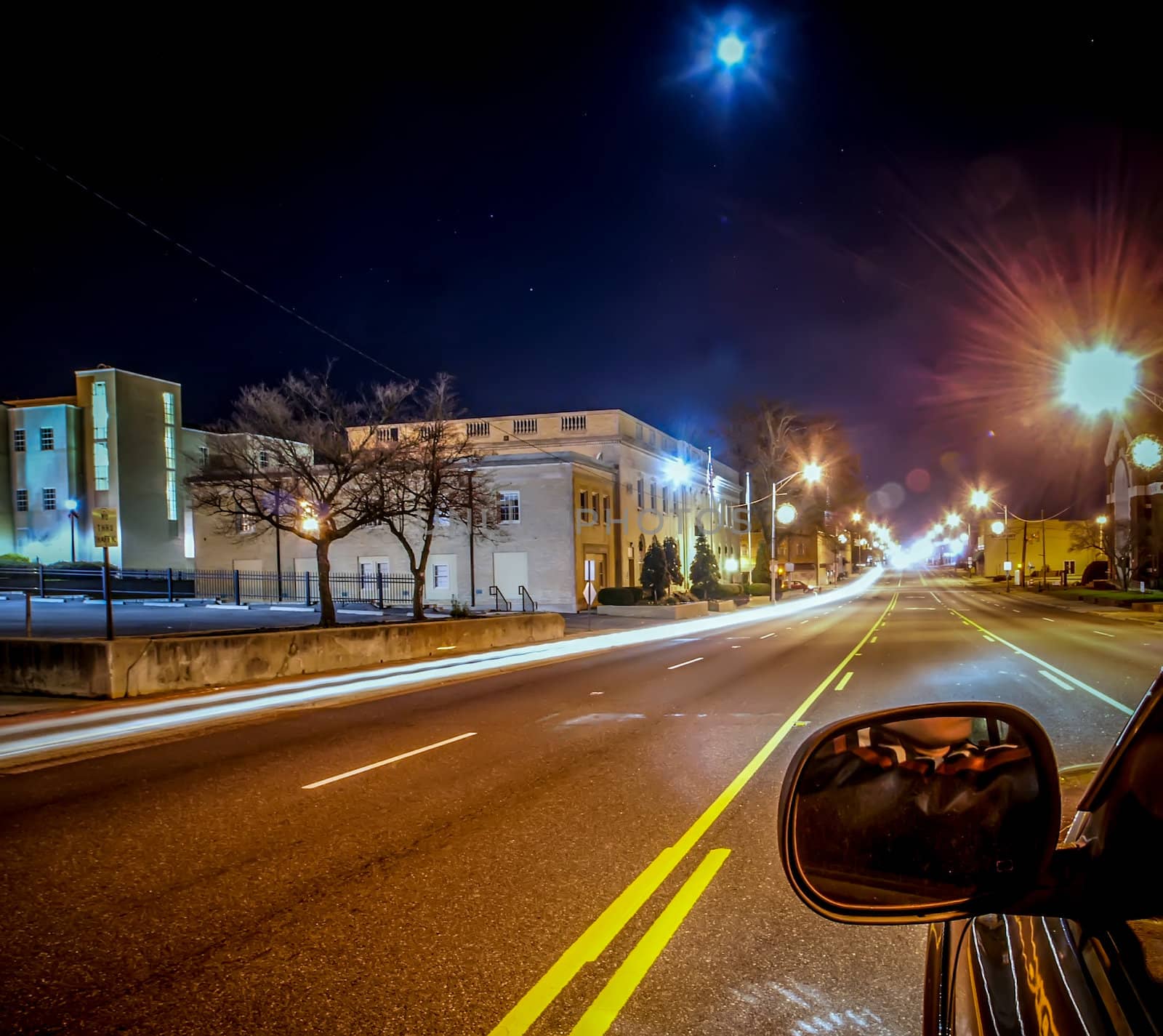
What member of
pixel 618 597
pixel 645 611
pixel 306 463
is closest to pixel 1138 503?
pixel 645 611

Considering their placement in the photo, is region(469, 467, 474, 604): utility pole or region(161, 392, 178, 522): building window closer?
region(469, 467, 474, 604): utility pole

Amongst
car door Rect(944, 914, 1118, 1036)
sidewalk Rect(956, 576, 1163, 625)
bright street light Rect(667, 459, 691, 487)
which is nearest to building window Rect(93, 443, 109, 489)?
bright street light Rect(667, 459, 691, 487)

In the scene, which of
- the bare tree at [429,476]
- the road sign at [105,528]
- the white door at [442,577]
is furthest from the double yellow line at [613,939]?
the white door at [442,577]

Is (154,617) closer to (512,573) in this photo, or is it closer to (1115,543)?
(512,573)

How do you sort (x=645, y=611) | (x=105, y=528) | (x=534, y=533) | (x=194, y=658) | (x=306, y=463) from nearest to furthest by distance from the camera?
1. (x=105, y=528)
2. (x=194, y=658)
3. (x=306, y=463)
4. (x=645, y=611)
5. (x=534, y=533)

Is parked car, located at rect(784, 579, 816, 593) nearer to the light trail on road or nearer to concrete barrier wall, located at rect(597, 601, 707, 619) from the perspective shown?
concrete barrier wall, located at rect(597, 601, 707, 619)

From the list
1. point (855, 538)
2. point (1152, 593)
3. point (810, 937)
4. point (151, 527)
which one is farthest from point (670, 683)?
point (855, 538)

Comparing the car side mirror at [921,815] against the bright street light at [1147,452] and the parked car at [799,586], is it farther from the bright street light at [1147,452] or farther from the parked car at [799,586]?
the parked car at [799,586]

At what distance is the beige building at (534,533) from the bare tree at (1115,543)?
30095 mm

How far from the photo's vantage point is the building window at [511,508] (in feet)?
142

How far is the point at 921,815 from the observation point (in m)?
1.82

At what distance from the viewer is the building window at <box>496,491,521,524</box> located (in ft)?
142

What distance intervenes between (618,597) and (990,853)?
1654 inches

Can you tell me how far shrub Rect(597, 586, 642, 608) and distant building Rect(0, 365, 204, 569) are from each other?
29.8m
